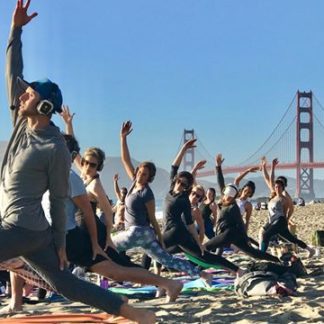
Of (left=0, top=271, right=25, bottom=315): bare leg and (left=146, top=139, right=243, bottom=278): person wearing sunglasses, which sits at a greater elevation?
(left=146, top=139, right=243, bottom=278): person wearing sunglasses

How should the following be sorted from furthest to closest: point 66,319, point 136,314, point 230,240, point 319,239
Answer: point 319,239, point 230,240, point 66,319, point 136,314

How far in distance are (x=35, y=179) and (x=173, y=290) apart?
68.1 inches

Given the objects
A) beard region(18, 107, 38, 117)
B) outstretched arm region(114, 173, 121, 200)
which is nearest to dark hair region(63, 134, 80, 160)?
beard region(18, 107, 38, 117)

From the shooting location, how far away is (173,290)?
4.10 m

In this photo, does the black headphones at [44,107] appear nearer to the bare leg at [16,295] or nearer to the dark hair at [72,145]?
the dark hair at [72,145]

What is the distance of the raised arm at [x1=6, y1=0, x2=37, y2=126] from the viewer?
289cm

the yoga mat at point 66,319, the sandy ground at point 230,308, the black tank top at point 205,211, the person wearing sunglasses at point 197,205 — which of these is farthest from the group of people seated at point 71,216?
the black tank top at point 205,211

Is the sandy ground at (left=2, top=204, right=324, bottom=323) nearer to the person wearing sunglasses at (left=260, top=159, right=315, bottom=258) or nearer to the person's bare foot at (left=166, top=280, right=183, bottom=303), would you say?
the person's bare foot at (left=166, top=280, right=183, bottom=303)

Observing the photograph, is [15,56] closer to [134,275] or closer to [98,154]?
[98,154]

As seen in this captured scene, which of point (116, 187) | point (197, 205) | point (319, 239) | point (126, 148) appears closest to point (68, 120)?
point (126, 148)

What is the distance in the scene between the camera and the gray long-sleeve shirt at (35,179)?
8.66 feet

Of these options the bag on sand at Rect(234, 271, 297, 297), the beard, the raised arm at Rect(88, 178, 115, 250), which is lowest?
the bag on sand at Rect(234, 271, 297, 297)

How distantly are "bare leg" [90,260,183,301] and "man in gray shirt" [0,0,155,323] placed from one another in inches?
35.3

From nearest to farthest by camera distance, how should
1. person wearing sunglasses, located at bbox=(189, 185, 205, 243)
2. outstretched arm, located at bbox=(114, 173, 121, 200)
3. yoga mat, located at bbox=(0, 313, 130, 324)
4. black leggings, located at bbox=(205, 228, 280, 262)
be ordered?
1. yoga mat, located at bbox=(0, 313, 130, 324)
2. black leggings, located at bbox=(205, 228, 280, 262)
3. person wearing sunglasses, located at bbox=(189, 185, 205, 243)
4. outstretched arm, located at bbox=(114, 173, 121, 200)
